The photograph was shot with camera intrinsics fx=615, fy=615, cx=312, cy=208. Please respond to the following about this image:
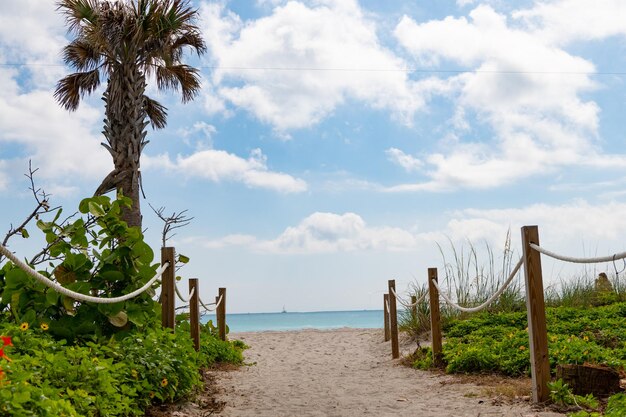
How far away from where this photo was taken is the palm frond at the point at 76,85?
13.9 meters

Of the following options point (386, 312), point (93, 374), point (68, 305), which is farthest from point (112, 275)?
point (386, 312)

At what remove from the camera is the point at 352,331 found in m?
17.7

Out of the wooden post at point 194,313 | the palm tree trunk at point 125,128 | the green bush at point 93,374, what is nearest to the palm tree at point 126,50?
the palm tree trunk at point 125,128

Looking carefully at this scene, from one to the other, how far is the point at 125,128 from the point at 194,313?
5274mm

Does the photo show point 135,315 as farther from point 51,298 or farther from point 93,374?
point 93,374

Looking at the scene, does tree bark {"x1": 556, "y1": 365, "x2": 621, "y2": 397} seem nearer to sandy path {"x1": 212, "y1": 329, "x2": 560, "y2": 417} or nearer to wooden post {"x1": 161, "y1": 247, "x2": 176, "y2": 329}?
sandy path {"x1": 212, "y1": 329, "x2": 560, "y2": 417}

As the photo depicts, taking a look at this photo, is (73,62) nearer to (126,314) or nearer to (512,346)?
(126,314)

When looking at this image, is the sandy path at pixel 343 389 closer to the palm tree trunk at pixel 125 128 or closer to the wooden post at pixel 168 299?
the wooden post at pixel 168 299

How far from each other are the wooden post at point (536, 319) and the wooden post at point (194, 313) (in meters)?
4.74

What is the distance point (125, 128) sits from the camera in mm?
12477

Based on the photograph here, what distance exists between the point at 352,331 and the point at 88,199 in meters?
12.1

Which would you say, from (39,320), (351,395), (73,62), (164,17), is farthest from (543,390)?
(73,62)

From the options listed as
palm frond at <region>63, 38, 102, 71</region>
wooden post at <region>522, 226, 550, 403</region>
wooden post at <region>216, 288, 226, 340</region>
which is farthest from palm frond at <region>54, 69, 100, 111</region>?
wooden post at <region>522, 226, 550, 403</region>

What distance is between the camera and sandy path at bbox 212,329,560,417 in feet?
19.6
